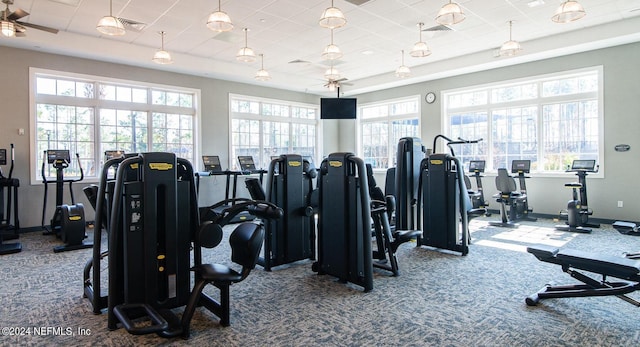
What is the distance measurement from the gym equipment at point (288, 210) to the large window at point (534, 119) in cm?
614

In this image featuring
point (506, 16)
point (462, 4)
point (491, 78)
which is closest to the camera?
point (462, 4)

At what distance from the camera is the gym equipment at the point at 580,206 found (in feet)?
21.5

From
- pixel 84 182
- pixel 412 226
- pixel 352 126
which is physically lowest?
pixel 412 226

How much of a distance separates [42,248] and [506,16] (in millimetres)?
8429

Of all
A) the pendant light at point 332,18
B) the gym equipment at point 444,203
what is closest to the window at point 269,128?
the pendant light at point 332,18

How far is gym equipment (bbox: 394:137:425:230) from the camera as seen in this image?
5.37 meters

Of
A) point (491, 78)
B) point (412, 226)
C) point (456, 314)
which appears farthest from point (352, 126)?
point (456, 314)

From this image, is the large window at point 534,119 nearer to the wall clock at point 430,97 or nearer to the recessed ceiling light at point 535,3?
the wall clock at point 430,97

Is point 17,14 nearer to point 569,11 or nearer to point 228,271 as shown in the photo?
point 228,271

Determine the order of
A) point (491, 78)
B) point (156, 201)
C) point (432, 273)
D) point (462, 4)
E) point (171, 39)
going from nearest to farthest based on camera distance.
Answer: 1. point (156, 201)
2. point (432, 273)
3. point (462, 4)
4. point (171, 39)
5. point (491, 78)

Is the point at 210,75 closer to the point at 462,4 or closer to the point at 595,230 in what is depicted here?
the point at 462,4

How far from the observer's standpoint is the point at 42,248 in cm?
561

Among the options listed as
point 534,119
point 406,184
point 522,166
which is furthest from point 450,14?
point 534,119

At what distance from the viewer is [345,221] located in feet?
12.4
